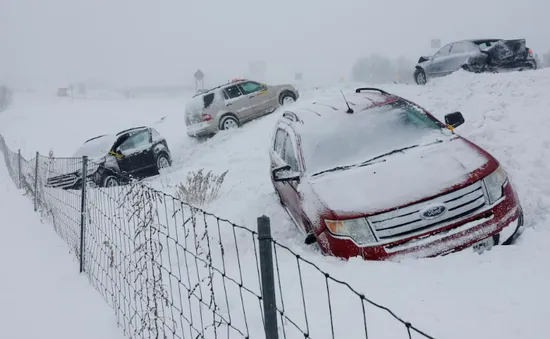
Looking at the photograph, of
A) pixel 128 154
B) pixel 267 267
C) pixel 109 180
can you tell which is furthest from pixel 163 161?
pixel 267 267

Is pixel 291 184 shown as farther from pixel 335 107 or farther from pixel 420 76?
pixel 420 76

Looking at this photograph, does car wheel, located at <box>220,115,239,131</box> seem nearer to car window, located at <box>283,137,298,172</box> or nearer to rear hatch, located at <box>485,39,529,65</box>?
rear hatch, located at <box>485,39,529,65</box>

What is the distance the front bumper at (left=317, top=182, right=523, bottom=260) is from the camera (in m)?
3.83

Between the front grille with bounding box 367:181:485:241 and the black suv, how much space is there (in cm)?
886

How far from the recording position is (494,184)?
13.6ft

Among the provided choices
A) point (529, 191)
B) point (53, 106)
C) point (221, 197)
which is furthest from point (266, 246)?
point (53, 106)

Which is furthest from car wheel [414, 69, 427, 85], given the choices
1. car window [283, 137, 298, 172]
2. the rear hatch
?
car window [283, 137, 298, 172]

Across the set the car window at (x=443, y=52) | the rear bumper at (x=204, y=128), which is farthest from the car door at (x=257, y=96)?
the car window at (x=443, y=52)

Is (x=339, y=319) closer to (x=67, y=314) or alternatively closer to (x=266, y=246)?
(x=266, y=246)

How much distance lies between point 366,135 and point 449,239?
1762mm

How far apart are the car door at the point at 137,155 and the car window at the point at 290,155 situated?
753 centimetres

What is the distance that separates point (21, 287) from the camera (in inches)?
194

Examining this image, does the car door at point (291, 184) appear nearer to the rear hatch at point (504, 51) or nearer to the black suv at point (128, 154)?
the black suv at point (128, 154)

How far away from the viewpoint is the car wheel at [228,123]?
1477 centimetres
